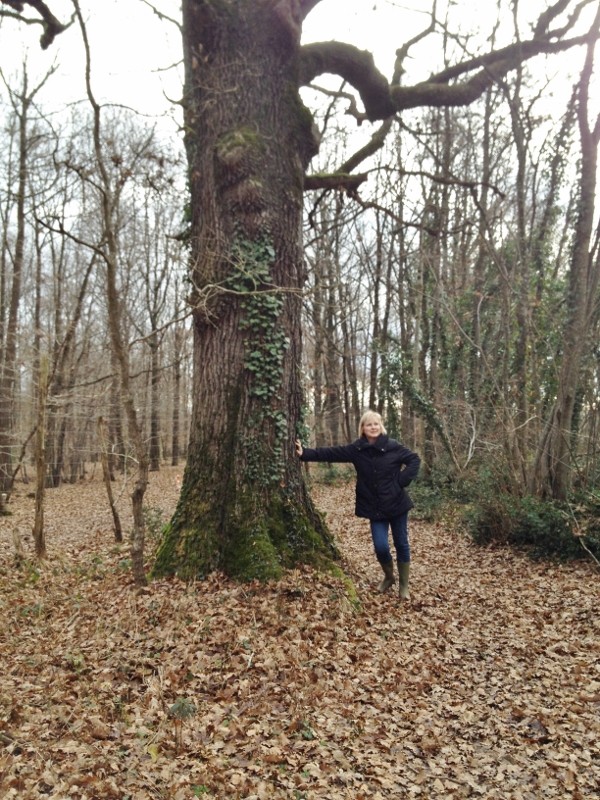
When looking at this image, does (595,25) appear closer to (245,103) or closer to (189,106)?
(245,103)

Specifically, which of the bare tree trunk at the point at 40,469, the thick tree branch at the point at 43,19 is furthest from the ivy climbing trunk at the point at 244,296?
the bare tree trunk at the point at 40,469

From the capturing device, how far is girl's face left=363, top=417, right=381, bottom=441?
6523 mm

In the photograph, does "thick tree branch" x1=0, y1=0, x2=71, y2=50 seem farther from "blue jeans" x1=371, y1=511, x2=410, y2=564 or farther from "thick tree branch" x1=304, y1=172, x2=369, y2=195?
"blue jeans" x1=371, y1=511, x2=410, y2=564

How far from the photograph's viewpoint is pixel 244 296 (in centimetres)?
626

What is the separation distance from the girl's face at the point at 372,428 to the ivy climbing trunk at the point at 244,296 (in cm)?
81

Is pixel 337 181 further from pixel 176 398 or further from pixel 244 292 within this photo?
pixel 176 398

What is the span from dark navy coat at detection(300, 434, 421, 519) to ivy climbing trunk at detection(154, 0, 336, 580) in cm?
49

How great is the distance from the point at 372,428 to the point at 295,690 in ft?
10.1

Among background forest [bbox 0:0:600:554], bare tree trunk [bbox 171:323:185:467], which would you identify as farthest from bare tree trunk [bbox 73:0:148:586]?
bare tree trunk [bbox 171:323:185:467]

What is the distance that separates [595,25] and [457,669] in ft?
28.5

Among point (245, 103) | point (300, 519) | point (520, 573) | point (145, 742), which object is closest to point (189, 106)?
point (245, 103)

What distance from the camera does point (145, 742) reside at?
3494 millimetres

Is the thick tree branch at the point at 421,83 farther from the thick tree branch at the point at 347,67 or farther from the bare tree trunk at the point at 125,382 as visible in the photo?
the bare tree trunk at the point at 125,382

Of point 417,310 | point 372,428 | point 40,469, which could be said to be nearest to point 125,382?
point 372,428
